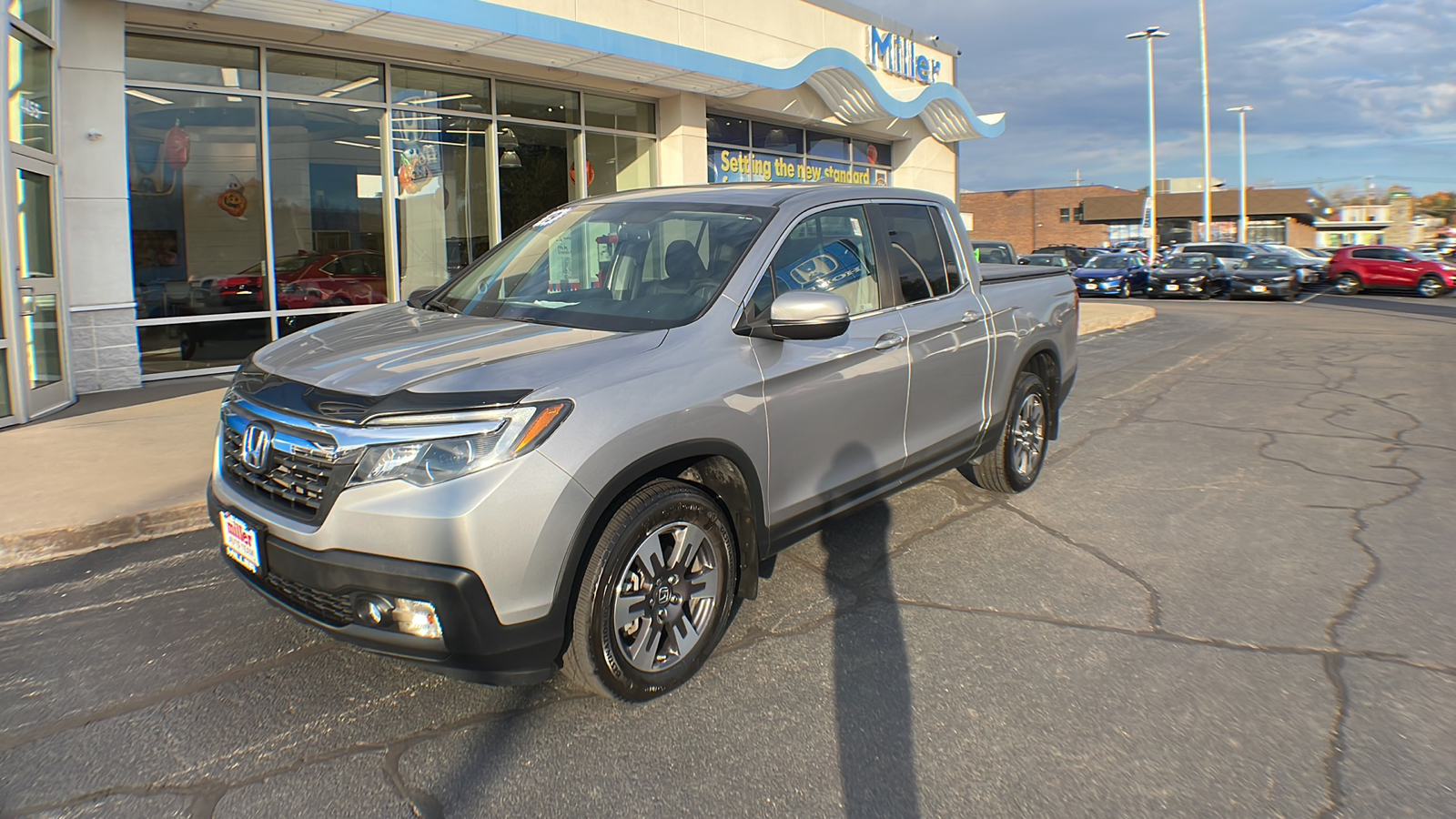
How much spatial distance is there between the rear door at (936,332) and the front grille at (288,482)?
2.70 meters

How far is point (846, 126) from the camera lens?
65.8ft

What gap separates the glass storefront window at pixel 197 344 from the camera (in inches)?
407

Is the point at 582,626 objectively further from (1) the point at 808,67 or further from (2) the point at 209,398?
(1) the point at 808,67

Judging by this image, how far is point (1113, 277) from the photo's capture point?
32.5 metres

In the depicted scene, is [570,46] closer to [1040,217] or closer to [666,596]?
[666,596]

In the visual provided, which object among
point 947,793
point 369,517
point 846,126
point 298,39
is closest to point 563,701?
point 369,517

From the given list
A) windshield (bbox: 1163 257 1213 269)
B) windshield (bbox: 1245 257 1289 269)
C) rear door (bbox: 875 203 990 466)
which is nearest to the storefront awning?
rear door (bbox: 875 203 990 466)

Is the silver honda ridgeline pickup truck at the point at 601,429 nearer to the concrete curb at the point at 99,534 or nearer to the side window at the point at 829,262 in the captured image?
the side window at the point at 829,262

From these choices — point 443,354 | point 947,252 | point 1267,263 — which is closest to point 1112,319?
point 1267,263

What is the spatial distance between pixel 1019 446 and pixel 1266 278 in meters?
27.6

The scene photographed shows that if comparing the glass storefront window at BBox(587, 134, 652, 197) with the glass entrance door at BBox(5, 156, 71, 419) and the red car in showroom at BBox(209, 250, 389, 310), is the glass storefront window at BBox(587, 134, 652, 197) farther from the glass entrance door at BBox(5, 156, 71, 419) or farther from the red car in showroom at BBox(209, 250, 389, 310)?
the glass entrance door at BBox(5, 156, 71, 419)

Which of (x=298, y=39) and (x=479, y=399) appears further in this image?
(x=298, y=39)

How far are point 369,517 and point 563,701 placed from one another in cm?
102

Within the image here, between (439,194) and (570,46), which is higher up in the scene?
(570,46)
